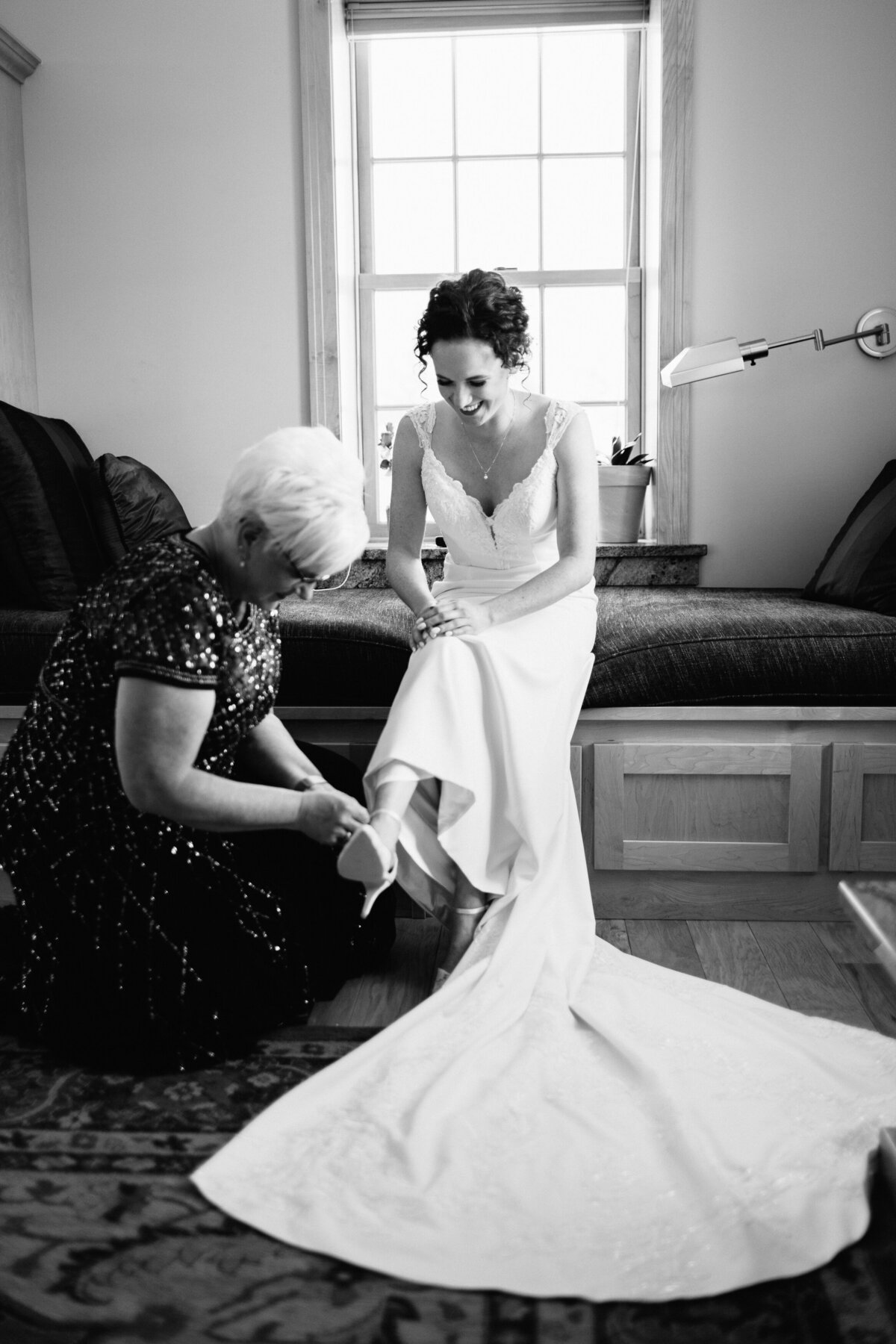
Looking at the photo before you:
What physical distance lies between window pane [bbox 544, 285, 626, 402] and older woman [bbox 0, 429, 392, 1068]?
7.47 feet

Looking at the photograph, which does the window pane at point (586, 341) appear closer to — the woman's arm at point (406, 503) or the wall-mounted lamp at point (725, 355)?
the wall-mounted lamp at point (725, 355)

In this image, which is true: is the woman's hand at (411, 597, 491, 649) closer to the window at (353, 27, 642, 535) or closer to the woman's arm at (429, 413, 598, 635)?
the woman's arm at (429, 413, 598, 635)

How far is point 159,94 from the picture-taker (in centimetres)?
358

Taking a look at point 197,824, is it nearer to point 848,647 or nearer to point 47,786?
point 47,786

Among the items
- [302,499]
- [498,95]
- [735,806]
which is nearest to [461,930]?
[735,806]

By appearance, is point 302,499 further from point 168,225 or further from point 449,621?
point 168,225

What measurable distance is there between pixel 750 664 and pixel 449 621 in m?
0.69

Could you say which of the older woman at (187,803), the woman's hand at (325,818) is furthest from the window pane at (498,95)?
the woman's hand at (325,818)

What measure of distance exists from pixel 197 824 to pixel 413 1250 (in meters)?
0.65

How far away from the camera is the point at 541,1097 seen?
5.44ft

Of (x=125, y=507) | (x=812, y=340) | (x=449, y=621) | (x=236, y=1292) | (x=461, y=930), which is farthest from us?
(x=812, y=340)

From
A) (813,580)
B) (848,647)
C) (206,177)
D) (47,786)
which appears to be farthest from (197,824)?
(206,177)

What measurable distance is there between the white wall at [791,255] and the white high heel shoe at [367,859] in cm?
223

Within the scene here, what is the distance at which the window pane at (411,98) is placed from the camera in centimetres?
378
